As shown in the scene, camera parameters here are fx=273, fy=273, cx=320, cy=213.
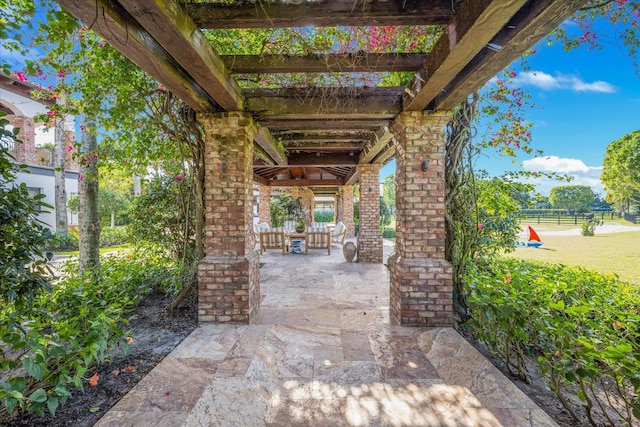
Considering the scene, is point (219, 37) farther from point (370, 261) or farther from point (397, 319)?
point (370, 261)

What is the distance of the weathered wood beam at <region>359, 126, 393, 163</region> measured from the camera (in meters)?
4.45

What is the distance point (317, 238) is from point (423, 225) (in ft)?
21.0

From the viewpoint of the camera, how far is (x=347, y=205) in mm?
12039

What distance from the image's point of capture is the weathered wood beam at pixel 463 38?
1.65 meters

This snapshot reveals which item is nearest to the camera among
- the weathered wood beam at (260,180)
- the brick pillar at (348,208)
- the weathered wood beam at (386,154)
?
the weathered wood beam at (386,154)

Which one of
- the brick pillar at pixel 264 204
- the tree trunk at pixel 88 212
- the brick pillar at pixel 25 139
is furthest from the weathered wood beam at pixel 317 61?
the brick pillar at pixel 25 139

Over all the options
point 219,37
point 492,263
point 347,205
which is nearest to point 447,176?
point 492,263

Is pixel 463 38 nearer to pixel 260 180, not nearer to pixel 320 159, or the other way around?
pixel 320 159

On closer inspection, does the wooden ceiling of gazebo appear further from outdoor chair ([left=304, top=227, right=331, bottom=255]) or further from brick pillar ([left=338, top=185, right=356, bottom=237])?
brick pillar ([left=338, top=185, right=356, bottom=237])

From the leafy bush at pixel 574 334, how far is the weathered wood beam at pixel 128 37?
10.9 ft

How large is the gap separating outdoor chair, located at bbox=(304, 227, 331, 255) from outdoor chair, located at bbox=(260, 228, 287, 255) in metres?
0.81

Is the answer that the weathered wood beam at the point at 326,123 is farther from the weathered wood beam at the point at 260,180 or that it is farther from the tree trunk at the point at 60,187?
the tree trunk at the point at 60,187

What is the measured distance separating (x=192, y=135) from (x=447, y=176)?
140 inches

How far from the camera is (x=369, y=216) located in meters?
7.44
